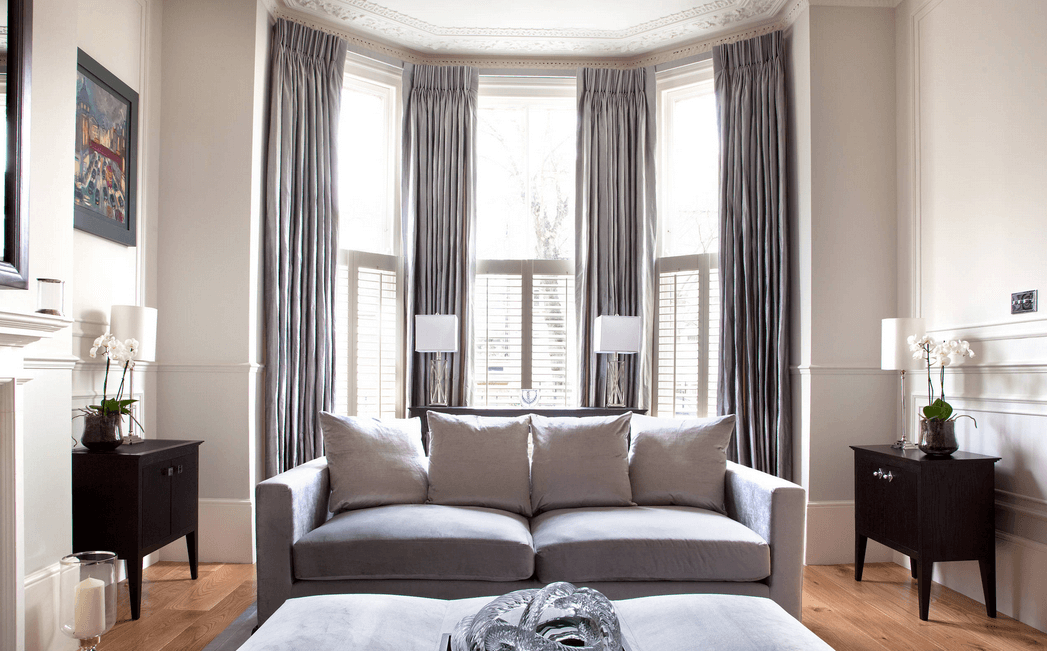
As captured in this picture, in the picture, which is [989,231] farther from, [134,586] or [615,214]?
[134,586]

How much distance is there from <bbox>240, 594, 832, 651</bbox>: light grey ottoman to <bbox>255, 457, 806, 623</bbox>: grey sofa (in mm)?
665

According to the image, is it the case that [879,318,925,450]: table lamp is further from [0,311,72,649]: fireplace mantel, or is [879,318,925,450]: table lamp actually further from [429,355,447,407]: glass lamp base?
[0,311,72,649]: fireplace mantel

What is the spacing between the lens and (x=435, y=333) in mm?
4613

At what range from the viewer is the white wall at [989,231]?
310 cm

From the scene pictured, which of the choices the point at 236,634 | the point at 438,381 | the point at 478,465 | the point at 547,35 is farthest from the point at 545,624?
the point at 547,35

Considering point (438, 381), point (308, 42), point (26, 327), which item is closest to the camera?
point (26, 327)

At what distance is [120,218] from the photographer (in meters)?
3.68

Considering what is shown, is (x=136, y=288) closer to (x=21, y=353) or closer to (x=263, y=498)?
(x=21, y=353)

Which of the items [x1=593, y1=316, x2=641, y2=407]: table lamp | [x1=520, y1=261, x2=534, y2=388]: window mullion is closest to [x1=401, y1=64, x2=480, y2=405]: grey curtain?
[x1=520, y1=261, x2=534, y2=388]: window mullion

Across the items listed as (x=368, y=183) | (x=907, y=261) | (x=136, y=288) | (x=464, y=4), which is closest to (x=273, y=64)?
(x=368, y=183)

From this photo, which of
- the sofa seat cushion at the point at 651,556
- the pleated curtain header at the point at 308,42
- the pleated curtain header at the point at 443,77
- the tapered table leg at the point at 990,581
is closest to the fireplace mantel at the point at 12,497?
the sofa seat cushion at the point at 651,556

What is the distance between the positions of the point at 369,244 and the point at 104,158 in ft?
6.00

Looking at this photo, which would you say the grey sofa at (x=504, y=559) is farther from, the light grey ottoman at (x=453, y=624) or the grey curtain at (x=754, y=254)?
the grey curtain at (x=754, y=254)

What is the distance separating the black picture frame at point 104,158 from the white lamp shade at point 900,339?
4.32 m
